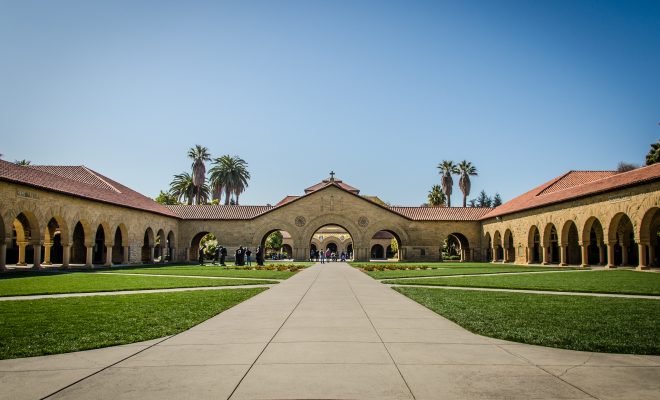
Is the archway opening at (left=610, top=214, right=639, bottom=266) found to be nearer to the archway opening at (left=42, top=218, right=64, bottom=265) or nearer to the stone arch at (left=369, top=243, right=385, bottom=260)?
the archway opening at (left=42, top=218, right=64, bottom=265)

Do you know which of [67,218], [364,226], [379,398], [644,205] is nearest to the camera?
[379,398]

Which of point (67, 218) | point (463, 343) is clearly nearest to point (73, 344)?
point (463, 343)

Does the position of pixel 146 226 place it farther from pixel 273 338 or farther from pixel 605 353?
pixel 605 353

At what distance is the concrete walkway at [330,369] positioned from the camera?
4387 millimetres

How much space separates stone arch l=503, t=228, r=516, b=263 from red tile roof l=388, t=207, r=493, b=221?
17.9 feet

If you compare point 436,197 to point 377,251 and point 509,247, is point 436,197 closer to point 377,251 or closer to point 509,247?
point 377,251

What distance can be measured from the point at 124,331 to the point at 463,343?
200 inches

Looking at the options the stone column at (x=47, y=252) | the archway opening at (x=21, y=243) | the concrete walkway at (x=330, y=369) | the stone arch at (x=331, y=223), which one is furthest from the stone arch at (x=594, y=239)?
the stone column at (x=47, y=252)

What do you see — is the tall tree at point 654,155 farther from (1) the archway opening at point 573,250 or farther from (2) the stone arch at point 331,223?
(2) the stone arch at point 331,223

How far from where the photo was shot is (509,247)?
46406 mm

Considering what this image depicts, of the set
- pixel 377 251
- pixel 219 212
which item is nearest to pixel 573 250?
pixel 219 212

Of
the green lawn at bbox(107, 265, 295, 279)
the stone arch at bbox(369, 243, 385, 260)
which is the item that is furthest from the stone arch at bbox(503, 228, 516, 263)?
the stone arch at bbox(369, 243, 385, 260)

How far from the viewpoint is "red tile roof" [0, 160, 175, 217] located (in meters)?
25.3

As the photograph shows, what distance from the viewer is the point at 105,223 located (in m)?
33.6
